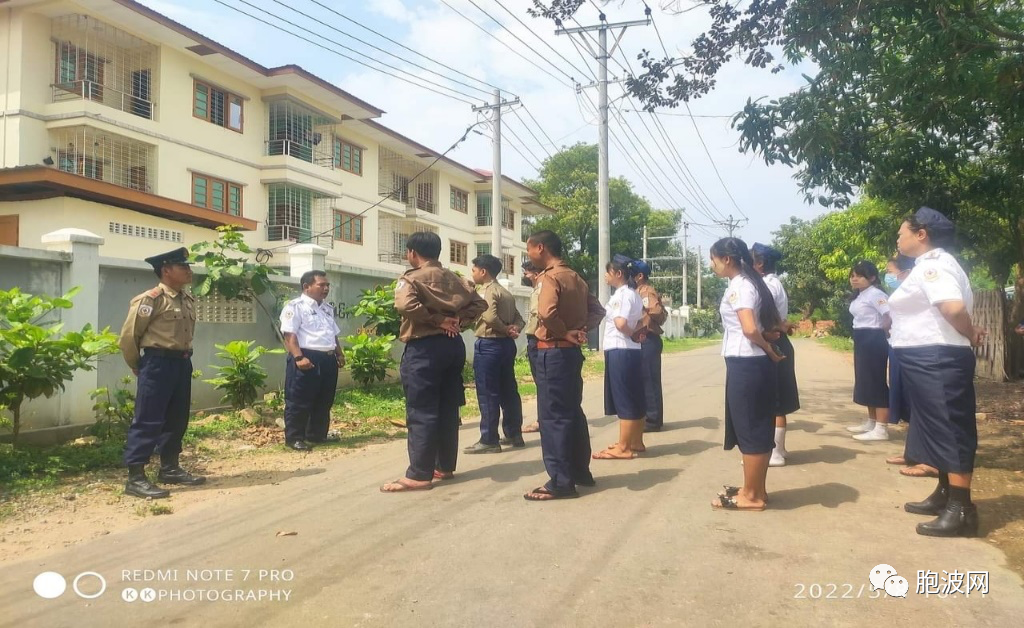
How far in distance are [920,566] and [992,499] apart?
5.58 feet

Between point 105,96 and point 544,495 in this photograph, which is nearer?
point 544,495

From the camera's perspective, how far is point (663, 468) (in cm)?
573

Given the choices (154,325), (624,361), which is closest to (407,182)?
(624,361)

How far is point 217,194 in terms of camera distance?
2128 cm

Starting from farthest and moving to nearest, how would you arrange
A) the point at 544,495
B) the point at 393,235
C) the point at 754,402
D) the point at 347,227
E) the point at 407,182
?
1. the point at 393,235
2. the point at 407,182
3. the point at 347,227
4. the point at 544,495
5. the point at 754,402

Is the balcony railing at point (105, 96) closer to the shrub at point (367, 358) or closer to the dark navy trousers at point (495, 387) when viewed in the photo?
the shrub at point (367, 358)

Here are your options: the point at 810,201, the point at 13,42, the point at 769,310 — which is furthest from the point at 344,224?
the point at 769,310

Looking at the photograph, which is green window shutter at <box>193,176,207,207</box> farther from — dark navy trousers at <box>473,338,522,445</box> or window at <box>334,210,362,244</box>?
dark navy trousers at <box>473,338,522,445</box>

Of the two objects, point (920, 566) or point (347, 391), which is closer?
point (920, 566)

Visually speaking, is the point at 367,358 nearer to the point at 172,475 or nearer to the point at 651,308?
the point at 651,308

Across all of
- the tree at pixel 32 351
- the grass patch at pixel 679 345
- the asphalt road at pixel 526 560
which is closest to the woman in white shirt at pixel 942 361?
the asphalt road at pixel 526 560

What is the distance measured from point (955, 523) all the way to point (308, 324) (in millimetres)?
5333

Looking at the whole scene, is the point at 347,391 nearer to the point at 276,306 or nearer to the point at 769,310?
the point at 276,306

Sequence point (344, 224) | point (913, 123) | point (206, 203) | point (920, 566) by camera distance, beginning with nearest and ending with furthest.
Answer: point (920, 566)
point (913, 123)
point (206, 203)
point (344, 224)
